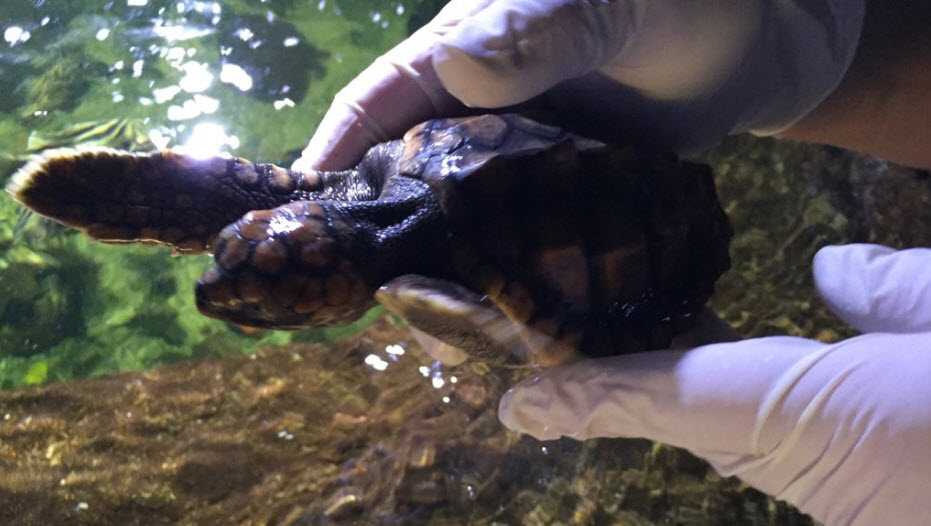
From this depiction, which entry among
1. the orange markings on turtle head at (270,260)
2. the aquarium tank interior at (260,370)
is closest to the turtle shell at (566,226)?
the orange markings on turtle head at (270,260)

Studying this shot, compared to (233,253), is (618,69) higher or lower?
higher

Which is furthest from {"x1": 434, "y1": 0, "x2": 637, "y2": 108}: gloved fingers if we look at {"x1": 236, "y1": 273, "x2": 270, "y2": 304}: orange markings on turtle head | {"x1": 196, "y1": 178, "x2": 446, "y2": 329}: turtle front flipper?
{"x1": 236, "y1": 273, "x2": 270, "y2": 304}: orange markings on turtle head

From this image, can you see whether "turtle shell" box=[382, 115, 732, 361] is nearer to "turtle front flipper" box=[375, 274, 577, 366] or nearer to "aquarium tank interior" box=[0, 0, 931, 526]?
"turtle front flipper" box=[375, 274, 577, 366]

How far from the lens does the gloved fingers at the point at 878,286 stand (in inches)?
27.0

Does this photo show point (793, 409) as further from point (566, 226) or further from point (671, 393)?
point (566, 226)

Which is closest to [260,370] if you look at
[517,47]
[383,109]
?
[383,109]

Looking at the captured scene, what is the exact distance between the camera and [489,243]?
2.00 feet

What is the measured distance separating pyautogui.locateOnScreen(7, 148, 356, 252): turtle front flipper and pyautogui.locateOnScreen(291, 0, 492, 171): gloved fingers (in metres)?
0.13

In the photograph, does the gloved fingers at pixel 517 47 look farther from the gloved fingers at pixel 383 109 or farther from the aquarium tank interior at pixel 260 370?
the aquarium tank interior at pixel 260 370

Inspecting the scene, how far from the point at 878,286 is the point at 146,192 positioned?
75 centimetres

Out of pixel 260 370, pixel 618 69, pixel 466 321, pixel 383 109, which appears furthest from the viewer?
pixel 260 370

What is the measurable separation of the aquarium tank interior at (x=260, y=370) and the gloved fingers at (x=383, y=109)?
31 cm

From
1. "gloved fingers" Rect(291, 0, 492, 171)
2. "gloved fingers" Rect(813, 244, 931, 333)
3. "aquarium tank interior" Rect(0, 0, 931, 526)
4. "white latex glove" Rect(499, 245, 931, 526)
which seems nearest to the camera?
"white latex glove" Rect(499, 245, 931, 526)

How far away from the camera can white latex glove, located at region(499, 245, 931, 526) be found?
533 mm
